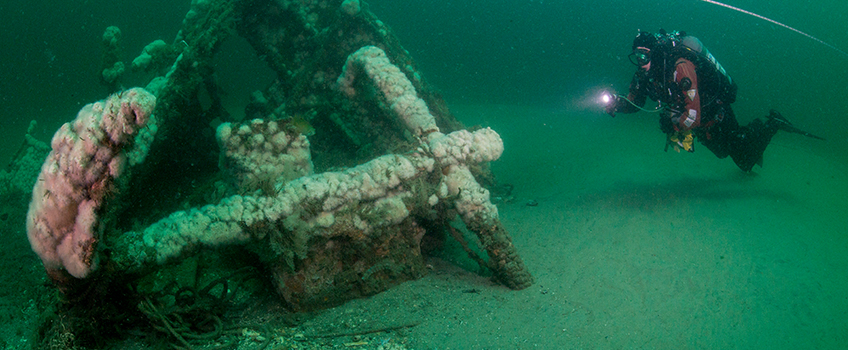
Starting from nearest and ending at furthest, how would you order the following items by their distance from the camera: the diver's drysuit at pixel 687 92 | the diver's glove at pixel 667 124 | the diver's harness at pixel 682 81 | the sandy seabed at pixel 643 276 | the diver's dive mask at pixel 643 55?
the sandy seabed at pixel 643 276 < the diver's drysuit at pixel 687 92 < the diver's harness at pixel 682 81 < the diver's dive mask at pixel 643 55 < the diver's glove at pixel 667 124

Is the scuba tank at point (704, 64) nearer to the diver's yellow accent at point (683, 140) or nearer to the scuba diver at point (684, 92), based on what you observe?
the scuba diver at point (684, 92)

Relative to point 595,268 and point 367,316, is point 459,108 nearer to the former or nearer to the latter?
point 595,268

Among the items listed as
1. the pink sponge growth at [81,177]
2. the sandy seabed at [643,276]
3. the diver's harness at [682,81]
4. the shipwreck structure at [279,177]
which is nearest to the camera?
the pink sponge growth at [81,177]

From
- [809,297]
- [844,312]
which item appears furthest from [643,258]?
[844,312]

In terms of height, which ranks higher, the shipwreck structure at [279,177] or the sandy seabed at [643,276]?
the shipwreck structure at [279,177]

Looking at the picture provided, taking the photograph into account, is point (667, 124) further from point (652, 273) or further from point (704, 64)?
point (652, 273)


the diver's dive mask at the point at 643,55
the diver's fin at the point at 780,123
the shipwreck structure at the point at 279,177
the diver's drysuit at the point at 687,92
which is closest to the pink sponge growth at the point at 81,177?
the shipwreck structure at the point at 279,177

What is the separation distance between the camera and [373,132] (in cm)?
526

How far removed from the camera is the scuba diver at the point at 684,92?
5.22 metres

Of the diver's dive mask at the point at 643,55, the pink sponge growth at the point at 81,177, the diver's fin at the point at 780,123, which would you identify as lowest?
the diver's fin at the point at 780,123

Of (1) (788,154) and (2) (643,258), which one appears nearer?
(2) (643,258)

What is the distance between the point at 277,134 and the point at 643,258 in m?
4.38

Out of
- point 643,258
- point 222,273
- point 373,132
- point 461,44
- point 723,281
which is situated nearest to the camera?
point 222,273

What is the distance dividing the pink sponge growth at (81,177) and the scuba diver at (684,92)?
609 centimetres
